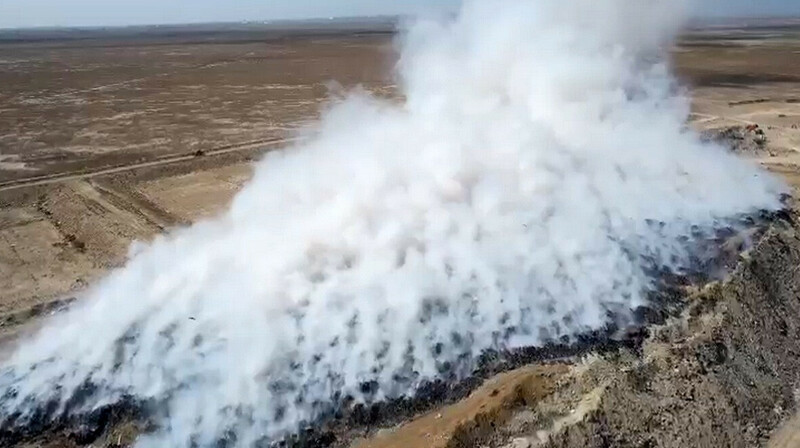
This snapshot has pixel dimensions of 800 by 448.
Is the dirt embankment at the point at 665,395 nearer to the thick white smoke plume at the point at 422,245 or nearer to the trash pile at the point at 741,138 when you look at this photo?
the thick white smoke plume at the point at 422,245

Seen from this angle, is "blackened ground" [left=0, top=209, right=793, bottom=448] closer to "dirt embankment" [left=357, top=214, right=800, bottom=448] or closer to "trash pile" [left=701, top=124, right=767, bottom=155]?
"dirt embankment" [left=357, top=214, right=800, bottom=448]

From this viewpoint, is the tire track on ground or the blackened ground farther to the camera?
the tire track on ground

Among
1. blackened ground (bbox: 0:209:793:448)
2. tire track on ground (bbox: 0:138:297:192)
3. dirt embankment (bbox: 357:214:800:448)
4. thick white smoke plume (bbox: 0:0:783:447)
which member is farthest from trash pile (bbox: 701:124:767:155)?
tire track on ground (bbox: 0:138:297:192)

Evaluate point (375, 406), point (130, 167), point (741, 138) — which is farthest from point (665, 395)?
point (741, 138)

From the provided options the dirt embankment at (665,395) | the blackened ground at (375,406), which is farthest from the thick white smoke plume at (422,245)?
the dirt embankment at (665,395)

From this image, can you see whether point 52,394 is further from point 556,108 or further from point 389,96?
point 389,96

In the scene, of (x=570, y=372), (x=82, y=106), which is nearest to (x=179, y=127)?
(x=82, y=106)

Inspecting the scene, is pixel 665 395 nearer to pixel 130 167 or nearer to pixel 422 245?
pixel 422 245
